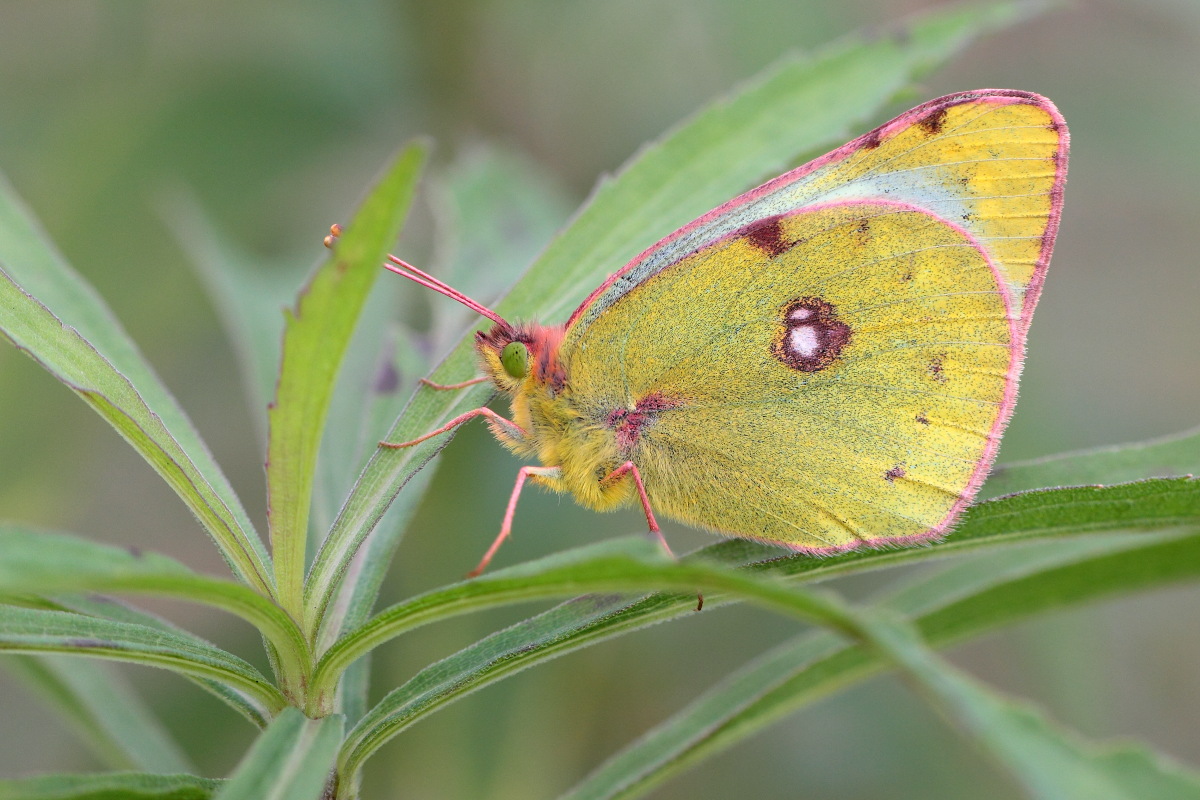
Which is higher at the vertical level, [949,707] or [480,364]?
[480,364]

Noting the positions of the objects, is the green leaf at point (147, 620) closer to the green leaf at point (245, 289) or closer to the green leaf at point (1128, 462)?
the green leaf at point (245, 289)

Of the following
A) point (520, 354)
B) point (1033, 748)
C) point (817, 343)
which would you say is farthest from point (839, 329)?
point (1033, 748)

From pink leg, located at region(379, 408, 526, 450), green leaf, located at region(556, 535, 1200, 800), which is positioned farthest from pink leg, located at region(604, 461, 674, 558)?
green leaf, located at region(556, 535, 1200, 800)

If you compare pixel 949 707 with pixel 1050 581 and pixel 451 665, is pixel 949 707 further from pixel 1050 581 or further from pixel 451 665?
pixel 451 665

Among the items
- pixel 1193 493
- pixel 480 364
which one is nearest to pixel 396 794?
pixel 480 364

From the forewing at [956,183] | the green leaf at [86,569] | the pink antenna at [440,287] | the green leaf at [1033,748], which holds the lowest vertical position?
the green leaf at [86,569]

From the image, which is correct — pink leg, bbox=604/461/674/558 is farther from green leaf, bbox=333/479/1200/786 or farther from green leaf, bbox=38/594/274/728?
green leaf, bbox=38/594/274/728

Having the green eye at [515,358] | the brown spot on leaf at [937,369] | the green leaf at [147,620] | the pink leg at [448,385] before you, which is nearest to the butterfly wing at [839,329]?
the brown spot on leaf at [937,369]

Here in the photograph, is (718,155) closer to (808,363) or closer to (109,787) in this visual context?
(808,363)
